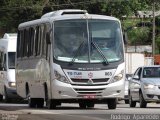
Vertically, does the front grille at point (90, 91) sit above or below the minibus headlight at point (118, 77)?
below

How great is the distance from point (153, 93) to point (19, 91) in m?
5.35

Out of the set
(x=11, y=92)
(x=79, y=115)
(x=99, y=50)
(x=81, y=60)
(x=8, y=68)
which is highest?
(x=99, y=50)

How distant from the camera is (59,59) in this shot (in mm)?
24188

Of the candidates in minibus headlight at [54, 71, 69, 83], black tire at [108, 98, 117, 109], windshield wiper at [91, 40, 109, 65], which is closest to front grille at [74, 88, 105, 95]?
minibus headlight at [54, 71, 69, 83]

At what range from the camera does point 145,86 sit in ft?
93.1

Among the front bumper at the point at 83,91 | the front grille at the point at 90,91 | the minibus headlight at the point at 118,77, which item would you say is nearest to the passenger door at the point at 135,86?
the minibus headlight at the point at 118,77

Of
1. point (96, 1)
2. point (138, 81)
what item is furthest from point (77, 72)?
point (96, 1)

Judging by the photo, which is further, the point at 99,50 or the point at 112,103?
the point at 112,103

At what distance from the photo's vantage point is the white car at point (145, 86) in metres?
28.3

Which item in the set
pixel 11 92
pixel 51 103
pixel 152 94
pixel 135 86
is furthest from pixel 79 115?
pixel 11 92

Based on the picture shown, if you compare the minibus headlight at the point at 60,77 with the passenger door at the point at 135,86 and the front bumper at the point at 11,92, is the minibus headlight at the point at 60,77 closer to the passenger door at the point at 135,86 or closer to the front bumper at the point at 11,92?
the passenger door at the point at 135,86

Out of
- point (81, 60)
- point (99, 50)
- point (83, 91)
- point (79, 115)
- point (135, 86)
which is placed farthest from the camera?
point (135, 86)

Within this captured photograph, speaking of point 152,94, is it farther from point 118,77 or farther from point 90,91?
point 90,91

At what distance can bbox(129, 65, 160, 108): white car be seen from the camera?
28.3 meters
